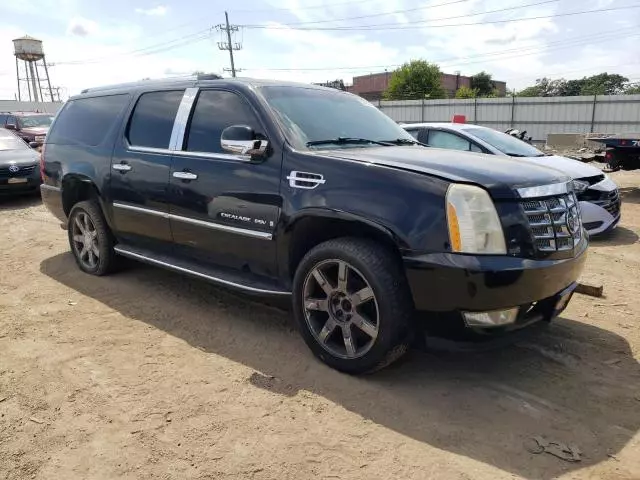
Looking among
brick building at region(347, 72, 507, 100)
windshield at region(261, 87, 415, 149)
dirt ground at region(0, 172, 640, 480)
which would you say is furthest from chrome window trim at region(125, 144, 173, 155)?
brick building at region(347, 72, 507, 100)

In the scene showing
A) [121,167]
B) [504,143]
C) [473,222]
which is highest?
[121,167]

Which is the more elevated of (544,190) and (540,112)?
(540,112)

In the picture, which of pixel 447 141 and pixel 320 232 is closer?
pixel 320 232

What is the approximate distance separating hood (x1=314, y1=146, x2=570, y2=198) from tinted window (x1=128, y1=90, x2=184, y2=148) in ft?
5.23

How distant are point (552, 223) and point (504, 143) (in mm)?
4941

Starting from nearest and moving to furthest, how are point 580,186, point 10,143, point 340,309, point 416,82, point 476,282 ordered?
point 476,282 → point 340,309 → point 580,186 → point 10,143 → point 416,82

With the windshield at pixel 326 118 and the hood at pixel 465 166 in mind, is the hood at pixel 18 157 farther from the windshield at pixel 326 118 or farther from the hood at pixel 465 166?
the hood at pixel 465 166

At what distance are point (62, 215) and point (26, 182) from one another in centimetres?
539

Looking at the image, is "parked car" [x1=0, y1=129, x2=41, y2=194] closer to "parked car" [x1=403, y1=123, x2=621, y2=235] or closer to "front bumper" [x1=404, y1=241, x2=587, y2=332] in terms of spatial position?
"parked car" [x1=403, y1=123, x2=621, y2=235]

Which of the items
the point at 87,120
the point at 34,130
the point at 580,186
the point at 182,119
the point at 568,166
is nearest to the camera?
the point at 182,119

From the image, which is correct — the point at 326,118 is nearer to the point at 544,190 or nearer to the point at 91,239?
the point at 544,190

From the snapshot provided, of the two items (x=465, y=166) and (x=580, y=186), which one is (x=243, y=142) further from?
(x=580, y=186)

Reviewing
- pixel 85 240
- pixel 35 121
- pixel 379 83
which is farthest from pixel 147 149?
pixel 379 83

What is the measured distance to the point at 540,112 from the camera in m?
28.7
